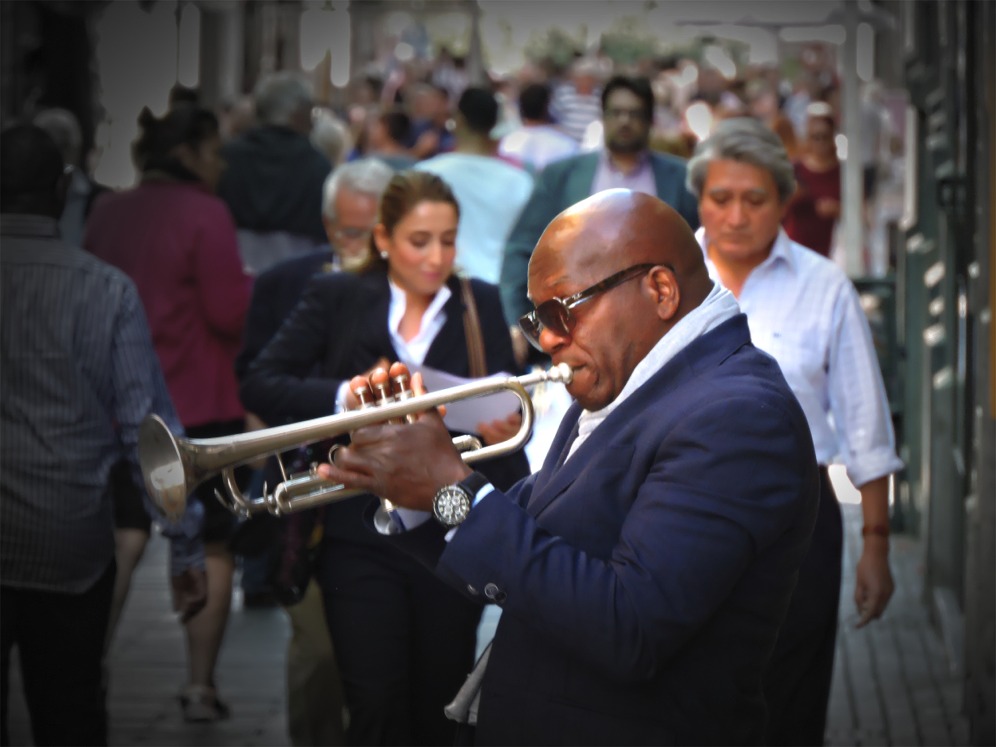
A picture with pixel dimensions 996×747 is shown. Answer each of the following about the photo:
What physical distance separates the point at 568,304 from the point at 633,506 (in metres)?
0.41

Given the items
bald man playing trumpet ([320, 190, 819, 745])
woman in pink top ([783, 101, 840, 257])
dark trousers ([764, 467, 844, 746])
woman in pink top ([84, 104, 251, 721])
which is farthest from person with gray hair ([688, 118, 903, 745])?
woman in pink top ([783, 101, 840, 257])

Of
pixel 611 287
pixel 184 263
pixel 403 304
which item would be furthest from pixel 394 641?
pixel 184 263

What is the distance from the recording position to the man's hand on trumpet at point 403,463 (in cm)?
296

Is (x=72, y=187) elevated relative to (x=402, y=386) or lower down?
Result: elevated

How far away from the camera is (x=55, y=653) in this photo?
4516 mm

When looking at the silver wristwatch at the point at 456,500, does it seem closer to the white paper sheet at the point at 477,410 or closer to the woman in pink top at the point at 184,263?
the white paper sheet at the point at 477,410

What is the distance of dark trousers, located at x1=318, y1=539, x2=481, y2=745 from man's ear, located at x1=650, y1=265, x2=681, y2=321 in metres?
2.02

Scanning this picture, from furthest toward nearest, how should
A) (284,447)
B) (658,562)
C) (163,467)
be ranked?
(163,467) < (284,447) < (658,562)

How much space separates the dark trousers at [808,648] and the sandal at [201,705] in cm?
263

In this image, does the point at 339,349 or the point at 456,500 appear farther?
the point at 339,349

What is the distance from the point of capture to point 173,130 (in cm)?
704

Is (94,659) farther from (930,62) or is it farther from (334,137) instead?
(334,137)

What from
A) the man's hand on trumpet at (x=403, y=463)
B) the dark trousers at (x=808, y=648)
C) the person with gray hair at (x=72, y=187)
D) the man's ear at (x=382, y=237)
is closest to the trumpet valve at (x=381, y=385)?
the man's hand on trumpet at (x=403, y=463)

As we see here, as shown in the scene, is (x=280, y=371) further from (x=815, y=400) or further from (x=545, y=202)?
(x=545, y=202)
